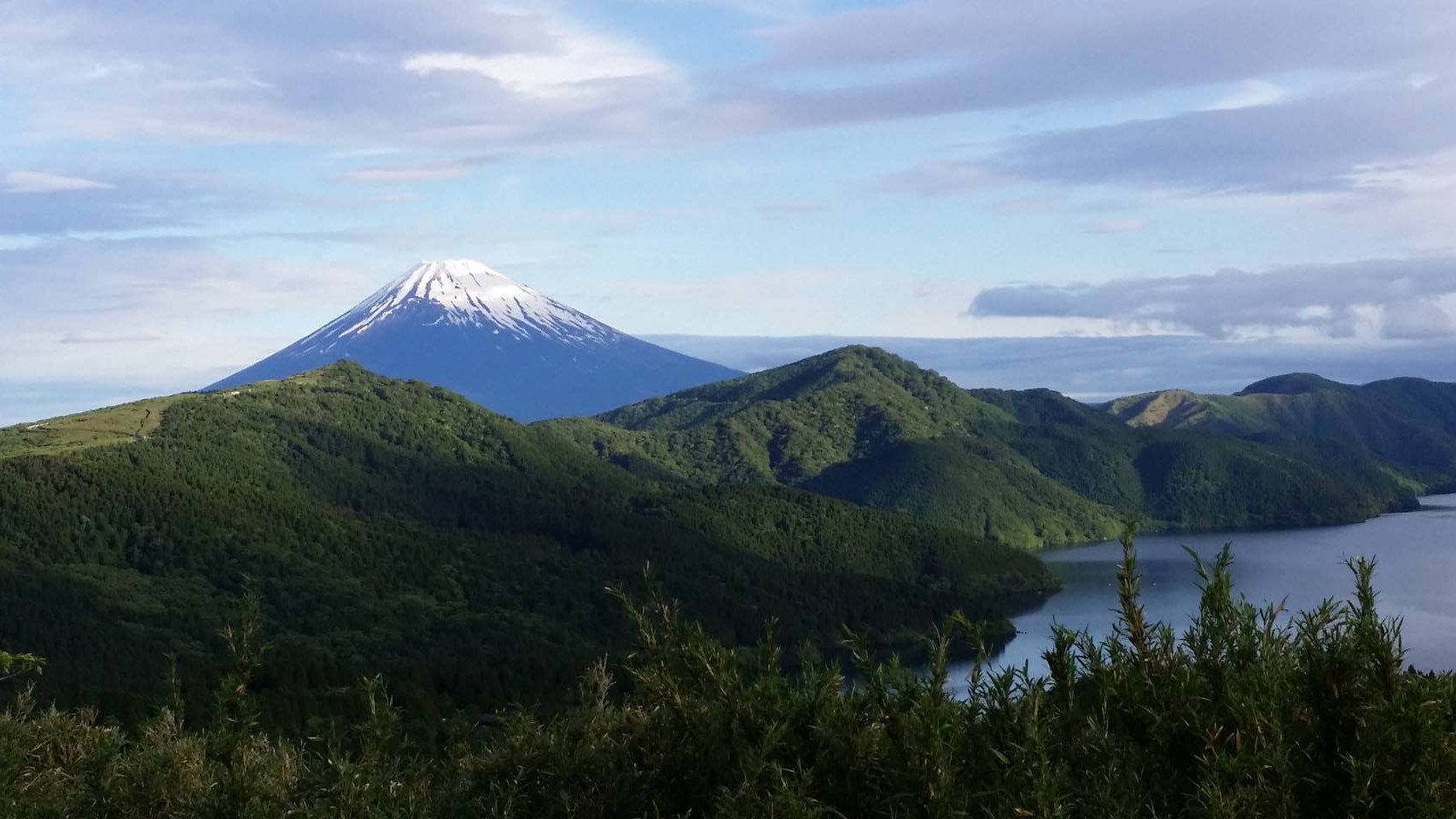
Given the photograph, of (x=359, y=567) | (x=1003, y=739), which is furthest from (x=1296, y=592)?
(x=1003, y=739)

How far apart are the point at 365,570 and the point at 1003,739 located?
5770 inches

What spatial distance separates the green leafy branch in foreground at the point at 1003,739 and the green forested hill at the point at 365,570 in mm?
64276

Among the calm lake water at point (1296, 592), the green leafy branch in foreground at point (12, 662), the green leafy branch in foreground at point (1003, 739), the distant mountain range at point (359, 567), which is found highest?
the green leafy branch in foreground at point (1003, 739)

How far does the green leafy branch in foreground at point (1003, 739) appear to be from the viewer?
9977 millimetres

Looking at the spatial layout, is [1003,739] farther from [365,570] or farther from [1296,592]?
[1296,592]

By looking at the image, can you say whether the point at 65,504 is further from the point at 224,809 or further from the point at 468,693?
the point at 224,809

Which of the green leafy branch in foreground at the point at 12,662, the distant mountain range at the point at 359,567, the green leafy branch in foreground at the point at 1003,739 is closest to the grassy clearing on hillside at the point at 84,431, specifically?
the distant mountain range at the point at 359,567

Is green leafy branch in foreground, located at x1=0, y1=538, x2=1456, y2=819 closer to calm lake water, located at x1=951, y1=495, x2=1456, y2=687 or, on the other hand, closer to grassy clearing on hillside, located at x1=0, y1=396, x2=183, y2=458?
calm lake water, located at x1=951, y1=495, x2=1456, y2=687

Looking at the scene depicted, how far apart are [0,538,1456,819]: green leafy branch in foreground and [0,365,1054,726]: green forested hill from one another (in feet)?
211

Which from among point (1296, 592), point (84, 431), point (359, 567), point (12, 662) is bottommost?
point (1296, 592)

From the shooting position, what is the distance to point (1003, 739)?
1138 centimetres

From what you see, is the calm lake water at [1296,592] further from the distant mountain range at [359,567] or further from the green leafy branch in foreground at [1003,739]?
the green leafy branch in foreground at [1003,739]

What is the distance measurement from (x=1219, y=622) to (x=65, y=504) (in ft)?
493

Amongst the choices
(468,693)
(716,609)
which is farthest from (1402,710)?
(716,609)
